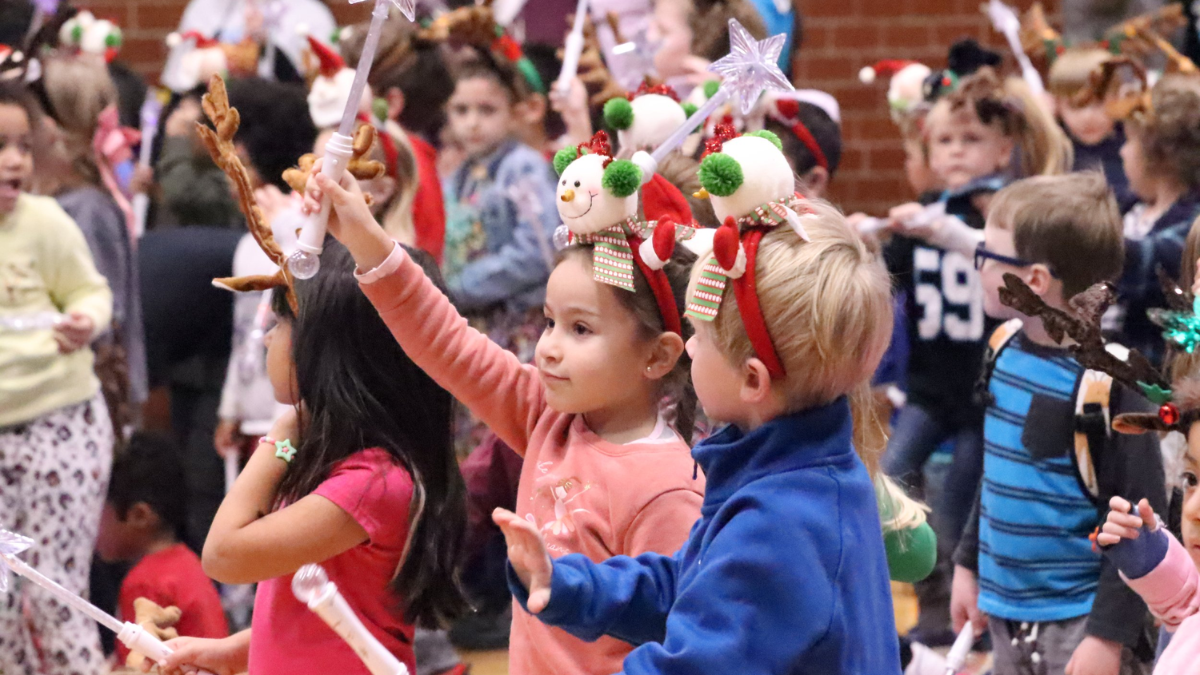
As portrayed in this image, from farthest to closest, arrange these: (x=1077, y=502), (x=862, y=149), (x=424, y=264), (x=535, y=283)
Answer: (x=862, y=149) → (x=535, y=283) → (x=1077, y=502) → (x=424, y=264)

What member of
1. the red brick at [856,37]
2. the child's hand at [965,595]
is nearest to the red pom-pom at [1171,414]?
the child's hand at [965,595]

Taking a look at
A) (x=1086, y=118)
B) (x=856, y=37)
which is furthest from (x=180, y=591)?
(x=856, y=37)

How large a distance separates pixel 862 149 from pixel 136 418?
308 centimetres

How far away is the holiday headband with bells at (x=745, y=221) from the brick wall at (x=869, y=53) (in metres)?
4.38

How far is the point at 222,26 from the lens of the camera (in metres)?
5.43

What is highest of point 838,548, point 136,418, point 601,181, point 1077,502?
point 601,181

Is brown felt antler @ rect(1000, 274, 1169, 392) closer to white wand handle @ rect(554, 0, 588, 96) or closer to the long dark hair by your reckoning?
the long dark hair

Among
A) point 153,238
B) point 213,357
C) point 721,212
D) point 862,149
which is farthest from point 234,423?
point 862,149

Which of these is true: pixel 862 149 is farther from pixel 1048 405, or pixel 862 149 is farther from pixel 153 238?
pixel 1048 405

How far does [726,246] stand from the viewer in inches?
60.9

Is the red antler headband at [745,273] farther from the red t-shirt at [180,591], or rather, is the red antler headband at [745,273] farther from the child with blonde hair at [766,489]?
the red t-shirt at [180,591]

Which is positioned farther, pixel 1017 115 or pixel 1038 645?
pixel 1017 115

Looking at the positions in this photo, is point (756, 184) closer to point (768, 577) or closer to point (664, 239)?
point (664, 239)

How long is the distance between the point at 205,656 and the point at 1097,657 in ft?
4.28
